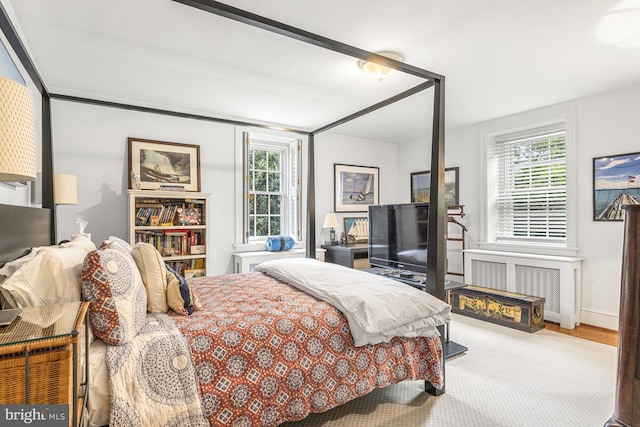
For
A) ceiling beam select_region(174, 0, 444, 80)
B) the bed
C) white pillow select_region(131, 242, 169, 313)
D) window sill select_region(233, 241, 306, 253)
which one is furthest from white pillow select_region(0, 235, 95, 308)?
window sill select_region(233, 241, 306, 253)

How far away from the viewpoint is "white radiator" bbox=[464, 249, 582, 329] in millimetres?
3607

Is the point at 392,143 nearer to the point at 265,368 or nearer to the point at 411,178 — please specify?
the point at 411,178

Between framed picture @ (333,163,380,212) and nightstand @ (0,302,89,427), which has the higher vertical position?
framed picture @ (333,163,380,212)

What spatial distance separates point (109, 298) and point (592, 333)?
14.0 feet

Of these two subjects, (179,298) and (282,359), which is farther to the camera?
(179,298)

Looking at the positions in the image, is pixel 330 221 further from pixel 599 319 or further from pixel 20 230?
pixel 20 230

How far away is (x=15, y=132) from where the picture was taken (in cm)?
90

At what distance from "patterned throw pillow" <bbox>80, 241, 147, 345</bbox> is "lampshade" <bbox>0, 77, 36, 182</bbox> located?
1.66ft

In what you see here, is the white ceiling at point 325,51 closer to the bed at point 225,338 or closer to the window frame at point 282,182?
the window frame at point 282,182

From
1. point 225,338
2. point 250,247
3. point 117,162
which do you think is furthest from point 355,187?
point 225,338

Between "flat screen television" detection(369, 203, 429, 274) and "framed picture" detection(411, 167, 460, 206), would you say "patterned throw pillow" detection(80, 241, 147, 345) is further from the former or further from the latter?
"framed picture" detection(411, 167, 460, 206)

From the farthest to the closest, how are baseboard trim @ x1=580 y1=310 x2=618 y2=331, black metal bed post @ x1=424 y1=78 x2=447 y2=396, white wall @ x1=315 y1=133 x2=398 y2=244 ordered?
white wall @ x1=315 y1=133 x2=398 y2=244 < baseboard trim @ x1=580 y1=310 x2=618 y2=331 < black metal bed post @ x1=424 y1=78 x2=447 y2=396

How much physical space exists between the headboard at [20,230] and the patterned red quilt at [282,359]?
2.62ft

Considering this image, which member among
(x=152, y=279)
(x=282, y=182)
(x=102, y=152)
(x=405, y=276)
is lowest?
(x=405, y=276)
